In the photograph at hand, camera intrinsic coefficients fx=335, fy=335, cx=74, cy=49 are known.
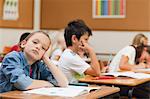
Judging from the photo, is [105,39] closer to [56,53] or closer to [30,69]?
[56,53]

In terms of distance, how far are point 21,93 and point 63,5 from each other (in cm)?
457

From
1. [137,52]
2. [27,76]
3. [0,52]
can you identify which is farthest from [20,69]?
[0,52]

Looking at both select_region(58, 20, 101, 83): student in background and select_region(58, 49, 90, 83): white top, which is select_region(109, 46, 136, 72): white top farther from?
select_region(58, 49, 90, 83): white top

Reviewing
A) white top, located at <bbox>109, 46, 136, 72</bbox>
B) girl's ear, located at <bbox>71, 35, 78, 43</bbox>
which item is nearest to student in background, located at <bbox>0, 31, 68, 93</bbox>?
girl's ear, located at <bbox>71, 35, 78, 43</bbox>

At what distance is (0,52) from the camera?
5.64 m

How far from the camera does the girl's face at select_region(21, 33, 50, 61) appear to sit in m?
2.28

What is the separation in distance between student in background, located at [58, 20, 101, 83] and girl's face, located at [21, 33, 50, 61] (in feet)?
2.28

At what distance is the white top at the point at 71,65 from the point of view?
302 centimetres

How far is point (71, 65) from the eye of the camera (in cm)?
303

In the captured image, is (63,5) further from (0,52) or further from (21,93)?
(21,93)

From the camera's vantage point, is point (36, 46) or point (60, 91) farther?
point (36, 46)

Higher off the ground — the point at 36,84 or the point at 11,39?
the point at 11,39

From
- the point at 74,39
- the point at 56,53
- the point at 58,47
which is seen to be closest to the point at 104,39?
the point at 58,47

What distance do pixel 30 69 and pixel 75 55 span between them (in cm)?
77
